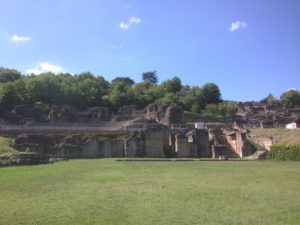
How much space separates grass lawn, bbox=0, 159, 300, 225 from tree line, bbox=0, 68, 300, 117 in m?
54.8

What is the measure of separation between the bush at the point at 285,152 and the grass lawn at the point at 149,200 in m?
15.4

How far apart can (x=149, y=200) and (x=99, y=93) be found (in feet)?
243

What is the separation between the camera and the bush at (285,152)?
34438mm

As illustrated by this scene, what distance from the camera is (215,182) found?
59.0ft

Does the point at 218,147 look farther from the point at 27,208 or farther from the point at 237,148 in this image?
the point at 27,208

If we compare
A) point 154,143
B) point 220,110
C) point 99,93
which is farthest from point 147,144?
point 220,110

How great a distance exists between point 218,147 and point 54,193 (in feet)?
98.2

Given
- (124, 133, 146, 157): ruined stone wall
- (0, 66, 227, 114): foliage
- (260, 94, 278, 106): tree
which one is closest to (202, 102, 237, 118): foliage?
(0, 66, 227, 114): foliage

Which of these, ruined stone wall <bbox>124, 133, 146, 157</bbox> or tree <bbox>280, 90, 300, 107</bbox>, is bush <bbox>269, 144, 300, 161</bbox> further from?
tree <bbox>280, 90, 300, 107</bbox>

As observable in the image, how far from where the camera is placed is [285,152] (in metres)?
35.4

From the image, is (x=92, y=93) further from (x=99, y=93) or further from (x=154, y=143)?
(x=154, y=143)

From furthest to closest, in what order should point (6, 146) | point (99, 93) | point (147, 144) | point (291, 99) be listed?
1. point (291, 99)
2. point (99, 93)
3. point (147, 144)
4. point (6, 146)

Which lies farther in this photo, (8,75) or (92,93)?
(8,75)

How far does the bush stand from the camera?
34.4 m
